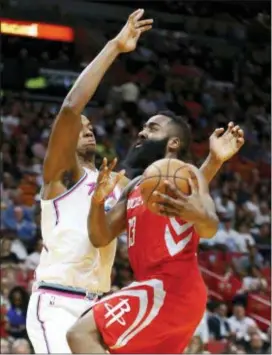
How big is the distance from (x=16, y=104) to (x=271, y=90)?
608cm

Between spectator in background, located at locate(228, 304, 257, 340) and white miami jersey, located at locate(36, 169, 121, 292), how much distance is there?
7033 millimetres

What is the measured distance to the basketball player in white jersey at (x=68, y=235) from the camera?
5348mm

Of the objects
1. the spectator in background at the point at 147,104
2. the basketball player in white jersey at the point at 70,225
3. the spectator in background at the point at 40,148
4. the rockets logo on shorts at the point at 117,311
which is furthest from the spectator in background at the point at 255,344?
the rockets logo on shorts at the point at 117,311

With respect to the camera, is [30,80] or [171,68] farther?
[171,68]

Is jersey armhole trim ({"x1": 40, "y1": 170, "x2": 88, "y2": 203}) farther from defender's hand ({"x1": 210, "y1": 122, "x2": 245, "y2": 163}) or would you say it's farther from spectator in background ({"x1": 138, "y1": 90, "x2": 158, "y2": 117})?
spectator in background ({"x1": 138, "y1": 90, "x2": 158, "y2": 117})

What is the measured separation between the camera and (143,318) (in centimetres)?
455

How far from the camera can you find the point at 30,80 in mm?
18000

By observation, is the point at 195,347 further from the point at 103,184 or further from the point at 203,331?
the point at 103,184

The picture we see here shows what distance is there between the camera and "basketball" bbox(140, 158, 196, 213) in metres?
4.43

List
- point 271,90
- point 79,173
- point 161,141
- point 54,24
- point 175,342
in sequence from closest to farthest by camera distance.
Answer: point 175,342 < point 161,141 < point 79,173 < point 54,24 < point 271,90

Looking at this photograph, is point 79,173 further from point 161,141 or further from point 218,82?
point 218,82

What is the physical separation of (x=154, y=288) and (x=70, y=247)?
107 centimetres

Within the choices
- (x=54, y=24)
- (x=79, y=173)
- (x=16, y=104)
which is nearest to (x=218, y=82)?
(x=54, y=24)

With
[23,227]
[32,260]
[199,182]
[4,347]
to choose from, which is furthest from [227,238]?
[199,182]
